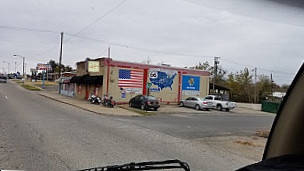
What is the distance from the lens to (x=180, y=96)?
32.7 meters

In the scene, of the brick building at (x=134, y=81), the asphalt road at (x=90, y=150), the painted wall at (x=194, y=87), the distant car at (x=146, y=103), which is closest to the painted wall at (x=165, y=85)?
the brick building at (x=134, y=81)

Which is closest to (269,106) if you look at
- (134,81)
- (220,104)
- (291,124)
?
(220,104)

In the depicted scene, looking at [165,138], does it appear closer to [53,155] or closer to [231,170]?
[231,170]

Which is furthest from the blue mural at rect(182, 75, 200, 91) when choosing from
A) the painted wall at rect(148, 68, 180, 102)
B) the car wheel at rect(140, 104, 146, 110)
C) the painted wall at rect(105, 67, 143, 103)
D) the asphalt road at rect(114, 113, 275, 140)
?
the asphalt road at rect(114, 113, 275, 140)

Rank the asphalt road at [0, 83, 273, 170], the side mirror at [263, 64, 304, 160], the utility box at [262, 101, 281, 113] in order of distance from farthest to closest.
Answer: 1. the utility box at [262, 101, 281, 113]
2. the asphalt road at [0, 83, 273, 170]
3. the side mirror at [263, 64, 304, 160]

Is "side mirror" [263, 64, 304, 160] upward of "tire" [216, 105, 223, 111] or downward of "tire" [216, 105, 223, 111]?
upward

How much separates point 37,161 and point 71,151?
3.61 feet

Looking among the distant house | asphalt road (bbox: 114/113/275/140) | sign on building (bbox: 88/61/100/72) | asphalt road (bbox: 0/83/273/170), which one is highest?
sign on building (bbox: 88/61/100/72)

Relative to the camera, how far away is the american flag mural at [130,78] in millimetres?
27906

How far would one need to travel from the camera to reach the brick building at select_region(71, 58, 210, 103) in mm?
27181

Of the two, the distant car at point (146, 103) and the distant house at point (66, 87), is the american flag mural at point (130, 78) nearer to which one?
the distant car at point (146, 103)

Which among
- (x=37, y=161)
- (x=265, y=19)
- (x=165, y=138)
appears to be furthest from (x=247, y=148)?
(x=265, y=19)

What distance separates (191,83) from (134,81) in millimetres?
8520

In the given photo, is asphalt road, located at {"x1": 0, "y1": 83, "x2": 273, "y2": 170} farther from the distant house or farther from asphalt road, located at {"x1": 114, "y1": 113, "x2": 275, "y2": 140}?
the distant house
